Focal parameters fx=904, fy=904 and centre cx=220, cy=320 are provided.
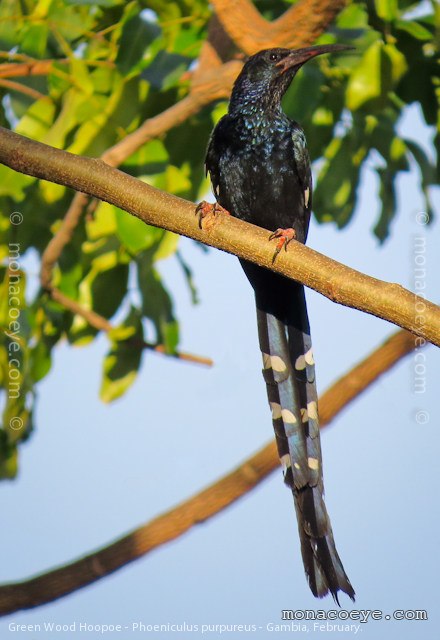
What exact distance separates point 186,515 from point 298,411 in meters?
0.85

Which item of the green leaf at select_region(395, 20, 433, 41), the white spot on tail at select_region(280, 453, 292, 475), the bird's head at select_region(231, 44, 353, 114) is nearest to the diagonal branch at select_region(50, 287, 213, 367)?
the white spot on tail at select_region(280, 453, 292, 475)

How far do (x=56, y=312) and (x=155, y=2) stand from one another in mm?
1478

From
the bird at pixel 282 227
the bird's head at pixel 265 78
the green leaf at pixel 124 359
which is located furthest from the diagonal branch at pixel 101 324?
the bird's head at pixel 265 78

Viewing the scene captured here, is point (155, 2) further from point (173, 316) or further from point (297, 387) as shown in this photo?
point (297, 387)

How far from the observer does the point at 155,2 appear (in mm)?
3766

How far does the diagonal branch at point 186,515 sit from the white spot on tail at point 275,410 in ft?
1.87

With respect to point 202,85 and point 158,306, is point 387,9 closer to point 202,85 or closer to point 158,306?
point 202,85

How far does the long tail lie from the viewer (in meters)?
3.46

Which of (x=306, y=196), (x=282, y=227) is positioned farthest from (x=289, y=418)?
(x=306, y=196)

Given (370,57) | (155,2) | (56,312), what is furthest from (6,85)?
(370,57)

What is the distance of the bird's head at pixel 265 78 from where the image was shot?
421cm

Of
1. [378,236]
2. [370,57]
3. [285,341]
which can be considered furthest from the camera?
[378,236]

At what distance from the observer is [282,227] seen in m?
4.15

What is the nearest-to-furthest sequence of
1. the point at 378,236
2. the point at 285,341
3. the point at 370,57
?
the point at 370,57, the point at 285,341, the point at 378,236
